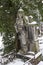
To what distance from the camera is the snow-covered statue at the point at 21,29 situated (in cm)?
742

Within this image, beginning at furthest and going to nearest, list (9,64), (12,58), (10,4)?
1. (10,4)
2. (12,58)
3. (9,64)

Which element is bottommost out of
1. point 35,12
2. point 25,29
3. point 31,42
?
point 31,42

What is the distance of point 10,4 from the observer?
835 cm

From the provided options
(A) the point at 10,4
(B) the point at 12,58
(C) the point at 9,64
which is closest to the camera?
(C) the point at 9,64

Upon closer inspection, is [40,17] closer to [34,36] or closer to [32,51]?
[34,36]

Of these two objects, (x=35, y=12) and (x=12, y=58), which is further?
(x=35, y=12)

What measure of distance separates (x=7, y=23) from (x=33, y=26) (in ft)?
5.33

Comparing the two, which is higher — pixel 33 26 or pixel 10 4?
pixel 10 4

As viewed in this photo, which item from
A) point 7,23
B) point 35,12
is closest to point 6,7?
point 7,23

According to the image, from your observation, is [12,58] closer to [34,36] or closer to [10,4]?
[34,36]

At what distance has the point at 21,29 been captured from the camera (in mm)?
7660

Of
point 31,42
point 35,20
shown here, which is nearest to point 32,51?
point 31,42

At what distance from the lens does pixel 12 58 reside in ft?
25.2

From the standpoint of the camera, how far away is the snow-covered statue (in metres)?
7.42
